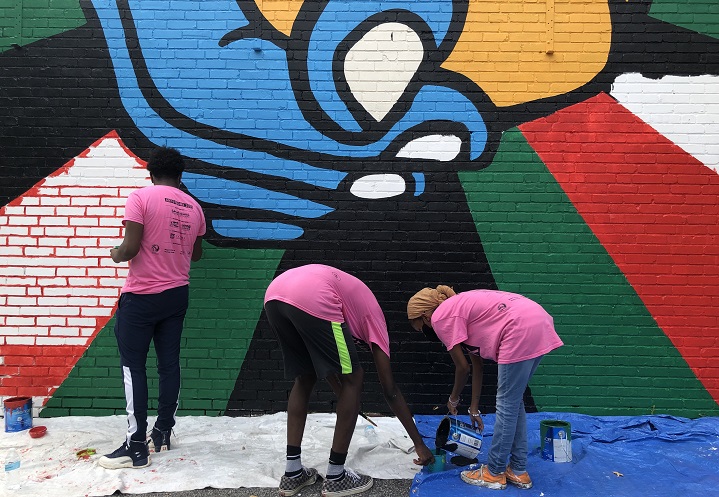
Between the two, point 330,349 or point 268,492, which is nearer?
point 330,349

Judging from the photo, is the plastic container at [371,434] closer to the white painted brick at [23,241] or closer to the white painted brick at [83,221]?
the white painted brick at [83,221]

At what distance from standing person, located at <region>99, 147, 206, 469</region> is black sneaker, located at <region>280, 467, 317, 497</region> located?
0.97 m

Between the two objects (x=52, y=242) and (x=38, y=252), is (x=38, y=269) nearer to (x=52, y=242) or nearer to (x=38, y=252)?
(x=38, y=252)

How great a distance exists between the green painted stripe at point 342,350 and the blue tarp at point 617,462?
34.0 inches

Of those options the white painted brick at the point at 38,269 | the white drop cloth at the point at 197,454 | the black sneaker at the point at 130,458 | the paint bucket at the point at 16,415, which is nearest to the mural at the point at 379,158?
the white painted brick at the point at 38,269

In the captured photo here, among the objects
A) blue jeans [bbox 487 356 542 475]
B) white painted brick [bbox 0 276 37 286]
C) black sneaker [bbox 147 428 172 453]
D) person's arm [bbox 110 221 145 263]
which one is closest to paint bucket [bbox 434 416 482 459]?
blue jeans [bbox 487 356 542 475]

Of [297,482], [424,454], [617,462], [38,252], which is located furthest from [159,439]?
[617,462]

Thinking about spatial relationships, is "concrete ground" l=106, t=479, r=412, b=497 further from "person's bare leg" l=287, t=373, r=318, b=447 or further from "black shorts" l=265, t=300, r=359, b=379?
"black shorts" l=265, t=300, r=359, b=379

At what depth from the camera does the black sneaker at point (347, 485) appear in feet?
10.9

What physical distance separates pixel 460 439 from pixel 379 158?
2.24 m

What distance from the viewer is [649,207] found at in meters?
4.60

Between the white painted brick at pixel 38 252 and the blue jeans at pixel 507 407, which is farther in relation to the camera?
the white painted brick at pixel 38 252

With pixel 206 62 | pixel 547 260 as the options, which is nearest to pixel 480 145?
pixel 547 260

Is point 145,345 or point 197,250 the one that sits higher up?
point 197,250
